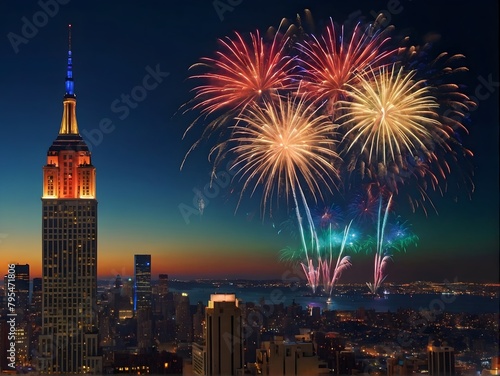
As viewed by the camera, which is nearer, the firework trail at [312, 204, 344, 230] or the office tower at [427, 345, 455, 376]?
the office tower at [427, 345, 455, 376]

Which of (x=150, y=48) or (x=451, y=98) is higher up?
(x=150, y=48)

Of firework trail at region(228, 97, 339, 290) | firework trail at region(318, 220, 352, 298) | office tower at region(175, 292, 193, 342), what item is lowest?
office tower at region(175, 292, 193, 342)

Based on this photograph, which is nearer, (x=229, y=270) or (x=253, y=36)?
(x=253, y=36)

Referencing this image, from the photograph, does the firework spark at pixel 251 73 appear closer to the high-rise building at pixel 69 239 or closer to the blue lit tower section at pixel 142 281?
the high-rise building at pixel 69 239

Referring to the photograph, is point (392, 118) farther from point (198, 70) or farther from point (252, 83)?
point (198, 70)

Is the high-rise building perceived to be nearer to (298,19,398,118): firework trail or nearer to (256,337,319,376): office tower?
(256,337,319,376): office tower

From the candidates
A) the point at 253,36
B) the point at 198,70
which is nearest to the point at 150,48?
the point at 198,70

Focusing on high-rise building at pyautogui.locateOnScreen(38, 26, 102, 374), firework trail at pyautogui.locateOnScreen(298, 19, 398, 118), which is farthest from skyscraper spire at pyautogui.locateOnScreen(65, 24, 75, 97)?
firework trail at pyautogui.locateOnScreen(298, 19, 398, 118)

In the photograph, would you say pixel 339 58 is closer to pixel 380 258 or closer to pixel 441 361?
pixel 380 258
